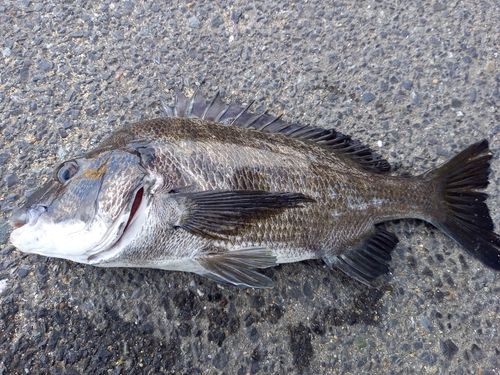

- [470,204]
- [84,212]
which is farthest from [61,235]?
[470,204]

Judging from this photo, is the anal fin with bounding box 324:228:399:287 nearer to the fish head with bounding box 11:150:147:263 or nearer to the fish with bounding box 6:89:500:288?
the fish with bounding box 6:89:500:288

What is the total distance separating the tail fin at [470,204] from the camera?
7.28 ft

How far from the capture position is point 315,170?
6.54 feet

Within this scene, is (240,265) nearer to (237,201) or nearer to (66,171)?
(237,201)

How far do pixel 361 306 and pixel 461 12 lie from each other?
235 cm

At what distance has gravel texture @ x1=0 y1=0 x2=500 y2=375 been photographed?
206 cm

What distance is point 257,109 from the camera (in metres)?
2.50

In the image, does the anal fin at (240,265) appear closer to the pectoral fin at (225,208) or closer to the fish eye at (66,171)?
the pectoral fin at (225,208)

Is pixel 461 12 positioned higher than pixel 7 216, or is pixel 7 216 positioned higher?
pixel 7 216

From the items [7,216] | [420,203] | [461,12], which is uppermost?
[7,216]

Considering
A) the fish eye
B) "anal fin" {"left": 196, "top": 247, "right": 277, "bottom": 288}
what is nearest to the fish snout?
the fish eye

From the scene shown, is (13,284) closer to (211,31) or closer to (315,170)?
(315,170)

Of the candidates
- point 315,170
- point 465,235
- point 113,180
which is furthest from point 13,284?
point 465,235

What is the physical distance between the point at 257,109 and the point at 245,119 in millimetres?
423
